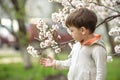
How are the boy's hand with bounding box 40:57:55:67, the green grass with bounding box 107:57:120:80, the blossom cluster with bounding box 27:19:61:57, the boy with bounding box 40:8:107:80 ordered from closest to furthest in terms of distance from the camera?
the boy with bounding box 40:8:107:80
the boy's hand with bounding box 40:57:55:67
the blossom cluster with bounding box 27:19:61:57
the green grass with bounding box 107:57:120:80

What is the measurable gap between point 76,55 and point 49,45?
3.41ft

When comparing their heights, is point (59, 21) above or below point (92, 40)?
above

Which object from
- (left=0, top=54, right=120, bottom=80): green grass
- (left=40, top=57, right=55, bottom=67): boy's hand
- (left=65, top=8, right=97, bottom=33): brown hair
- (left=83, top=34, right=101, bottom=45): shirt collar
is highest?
(left=65, top=8, right=97, bottom=33): brown hair

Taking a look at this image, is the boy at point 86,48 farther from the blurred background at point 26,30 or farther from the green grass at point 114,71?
the green grass at point 114,71

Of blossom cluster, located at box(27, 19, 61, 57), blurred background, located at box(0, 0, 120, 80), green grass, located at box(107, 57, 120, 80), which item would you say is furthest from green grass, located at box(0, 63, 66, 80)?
blossom cluster, located at box(27, 19, 61, 57)

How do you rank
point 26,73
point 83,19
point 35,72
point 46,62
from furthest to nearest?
point 26,73 < point 35,72 < point 46,62 < point 83,19

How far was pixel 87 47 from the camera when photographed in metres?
4.18

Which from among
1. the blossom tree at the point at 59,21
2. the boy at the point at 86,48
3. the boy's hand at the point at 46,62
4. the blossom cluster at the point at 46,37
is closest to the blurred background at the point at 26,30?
the blossom tree at the point at 59,21

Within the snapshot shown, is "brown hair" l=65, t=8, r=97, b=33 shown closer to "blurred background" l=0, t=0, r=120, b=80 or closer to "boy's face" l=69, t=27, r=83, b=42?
"boy's face" l=69, t=27, r=83, b=42

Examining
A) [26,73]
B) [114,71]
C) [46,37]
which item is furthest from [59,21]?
[114,71]

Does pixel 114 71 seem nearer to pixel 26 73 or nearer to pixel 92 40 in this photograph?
pixel 26 73

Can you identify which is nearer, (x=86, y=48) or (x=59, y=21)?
(x=86, y=48)

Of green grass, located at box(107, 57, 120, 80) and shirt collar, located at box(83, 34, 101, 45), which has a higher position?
shirt collar, located at box(83, 34, 101, 45)

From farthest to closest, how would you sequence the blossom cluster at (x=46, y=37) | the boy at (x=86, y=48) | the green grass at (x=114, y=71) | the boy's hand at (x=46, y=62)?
the green grass at (x=114, y=71), the blossom cluster at (x=46, y=37), the boy's hand at (x=46, y=62), the boy at (x=86, y=48)
